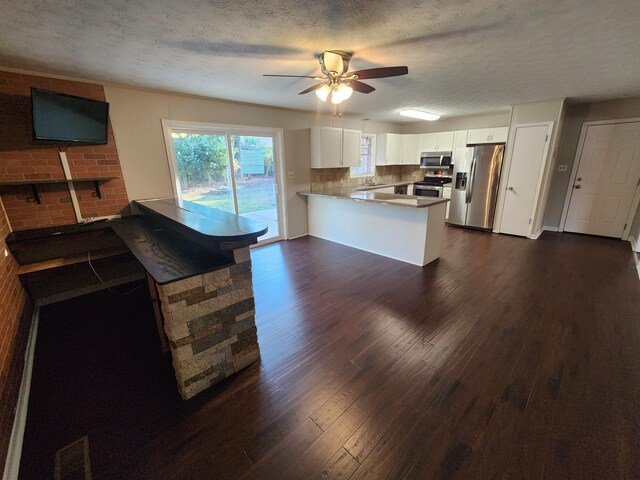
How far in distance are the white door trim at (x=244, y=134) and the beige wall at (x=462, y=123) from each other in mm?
4105

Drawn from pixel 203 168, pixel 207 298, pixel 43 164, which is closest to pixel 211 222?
pixel 207 298

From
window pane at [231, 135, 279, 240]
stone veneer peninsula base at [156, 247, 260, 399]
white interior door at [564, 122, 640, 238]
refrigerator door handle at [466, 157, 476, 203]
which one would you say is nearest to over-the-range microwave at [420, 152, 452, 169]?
refrigerator door handle at [466, 157, 476, 203]

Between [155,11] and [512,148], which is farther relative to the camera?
[512,148]

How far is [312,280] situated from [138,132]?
2.77 metres

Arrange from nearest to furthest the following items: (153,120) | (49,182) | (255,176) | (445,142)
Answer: (49,182)
(153,120)
(255,176)
(445,142)

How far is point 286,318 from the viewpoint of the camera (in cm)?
252

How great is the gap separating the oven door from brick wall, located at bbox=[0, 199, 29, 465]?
6.67 metres

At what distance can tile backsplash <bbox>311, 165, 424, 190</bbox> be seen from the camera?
529 cm

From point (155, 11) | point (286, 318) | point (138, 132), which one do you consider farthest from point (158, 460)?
point (138, 132)

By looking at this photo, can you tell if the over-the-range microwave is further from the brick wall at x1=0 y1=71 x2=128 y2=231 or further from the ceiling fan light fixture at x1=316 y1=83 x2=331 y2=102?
the brick wall at x1=0 y1=71 x2=128 y2=231

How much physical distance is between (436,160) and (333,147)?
2662 mm

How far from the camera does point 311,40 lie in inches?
77.5

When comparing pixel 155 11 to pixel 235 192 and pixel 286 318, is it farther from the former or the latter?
pixel 235 192

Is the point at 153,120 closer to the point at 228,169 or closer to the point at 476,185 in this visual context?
the point at 228,169
